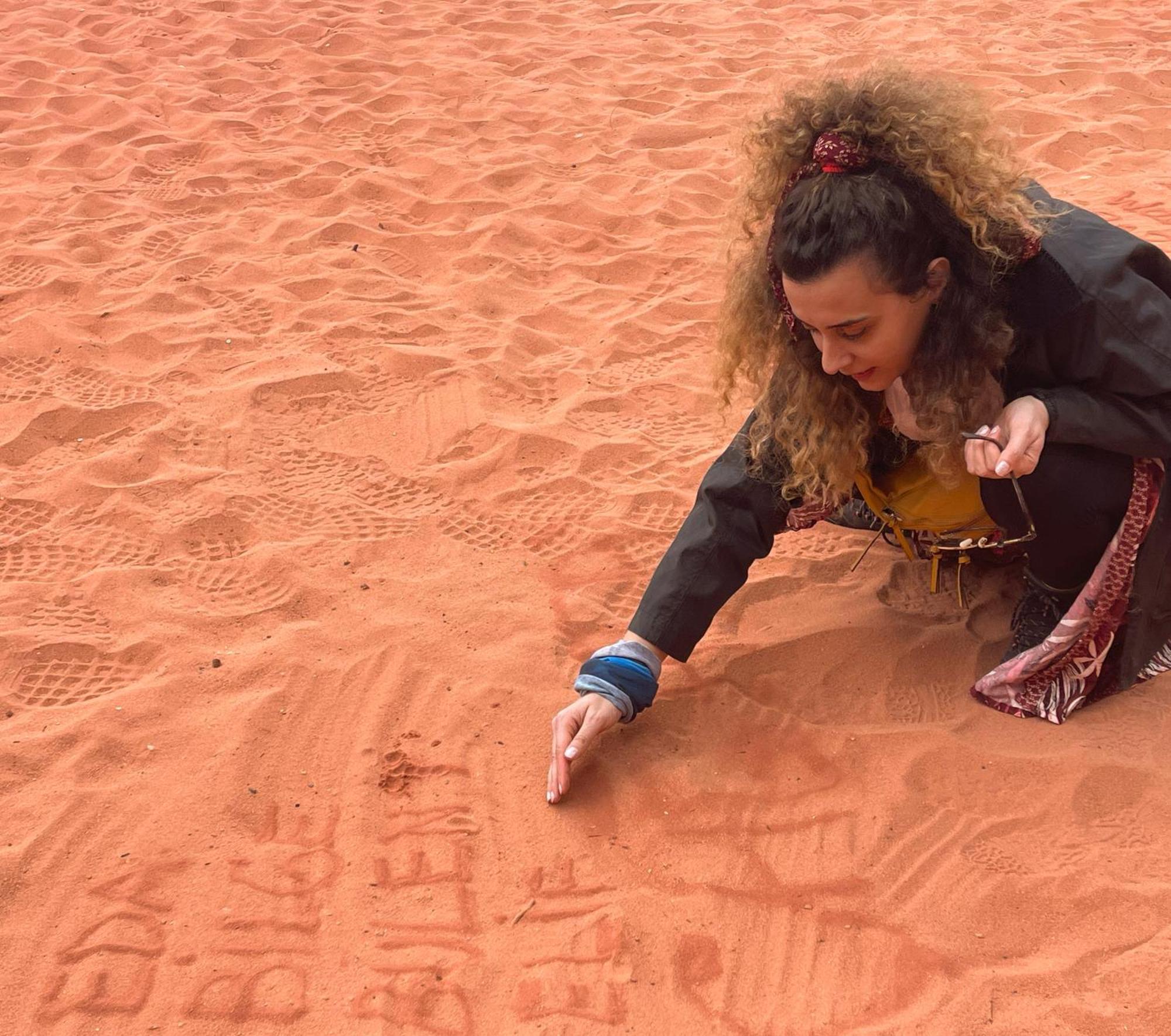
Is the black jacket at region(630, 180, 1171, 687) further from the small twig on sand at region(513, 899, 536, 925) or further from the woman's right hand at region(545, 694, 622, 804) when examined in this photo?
the small twig on sand at region(513, 899, 536, 925)

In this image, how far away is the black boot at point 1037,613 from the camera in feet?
7.64

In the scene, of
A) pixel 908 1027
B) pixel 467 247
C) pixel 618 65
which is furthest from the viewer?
pixel 618 65

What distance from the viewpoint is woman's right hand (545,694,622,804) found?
219 centimetres

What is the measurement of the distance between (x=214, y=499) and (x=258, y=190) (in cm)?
230

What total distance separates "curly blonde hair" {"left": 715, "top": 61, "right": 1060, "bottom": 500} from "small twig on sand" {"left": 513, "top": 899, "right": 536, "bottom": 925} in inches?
37.2

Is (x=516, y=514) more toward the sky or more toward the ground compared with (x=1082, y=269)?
more toward the ground

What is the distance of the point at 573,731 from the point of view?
2232 mm

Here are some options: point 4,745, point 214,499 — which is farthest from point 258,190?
point 4,745

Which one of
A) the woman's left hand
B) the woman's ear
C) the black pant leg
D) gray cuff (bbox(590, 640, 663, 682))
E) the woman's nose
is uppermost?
the woman's ear

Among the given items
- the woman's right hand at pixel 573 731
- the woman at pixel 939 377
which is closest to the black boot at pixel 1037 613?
the woman at pixel 939 377

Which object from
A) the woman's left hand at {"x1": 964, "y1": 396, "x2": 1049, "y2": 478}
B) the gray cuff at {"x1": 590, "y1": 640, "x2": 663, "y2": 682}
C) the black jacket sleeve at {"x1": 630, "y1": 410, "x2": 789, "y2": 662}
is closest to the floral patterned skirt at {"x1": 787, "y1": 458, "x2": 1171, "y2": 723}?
the black jacket sleeve at {"x1": 630, "y1": 410, "x2": 789, "y2": 662}

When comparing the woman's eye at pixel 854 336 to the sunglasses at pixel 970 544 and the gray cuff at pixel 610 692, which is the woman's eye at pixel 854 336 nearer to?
the sunglasses at pixel 970 544

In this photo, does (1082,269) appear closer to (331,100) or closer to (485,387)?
(485,387)

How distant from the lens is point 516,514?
3.04 m
